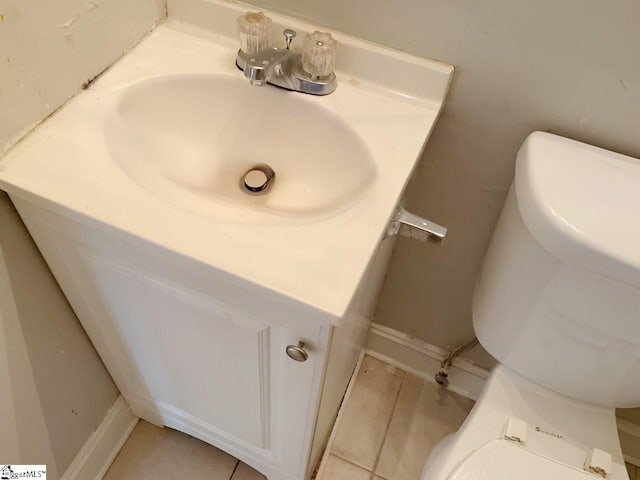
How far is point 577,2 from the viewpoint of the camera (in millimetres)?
702

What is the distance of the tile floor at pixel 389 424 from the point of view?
128 centimetres

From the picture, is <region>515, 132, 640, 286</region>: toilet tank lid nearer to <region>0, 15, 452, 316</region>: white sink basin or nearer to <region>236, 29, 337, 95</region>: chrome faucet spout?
<region>0, 15, 452, 316</region>: white sink basin

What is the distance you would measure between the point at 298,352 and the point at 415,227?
0.80ft

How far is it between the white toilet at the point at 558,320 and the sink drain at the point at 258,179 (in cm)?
39

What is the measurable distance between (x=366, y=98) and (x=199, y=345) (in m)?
0.47

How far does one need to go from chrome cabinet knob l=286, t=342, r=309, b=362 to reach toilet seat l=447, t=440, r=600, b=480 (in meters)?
0.34

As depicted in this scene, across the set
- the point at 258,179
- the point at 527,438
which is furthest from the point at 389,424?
the point at 258,179

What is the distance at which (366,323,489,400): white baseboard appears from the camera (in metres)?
1.32

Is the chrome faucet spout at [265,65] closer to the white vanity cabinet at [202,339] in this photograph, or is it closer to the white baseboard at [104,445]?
the white vanity cabinet at [202,339]

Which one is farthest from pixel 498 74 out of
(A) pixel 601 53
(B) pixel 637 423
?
(B) pixel 637 423

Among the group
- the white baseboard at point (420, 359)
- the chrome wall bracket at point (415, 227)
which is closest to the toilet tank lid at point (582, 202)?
the chrome wall bracket at point (415, 227)

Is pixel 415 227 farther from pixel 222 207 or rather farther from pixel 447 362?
pixel 447 362

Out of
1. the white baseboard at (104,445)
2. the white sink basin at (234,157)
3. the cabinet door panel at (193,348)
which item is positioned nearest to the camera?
the white sink basin at (234,157)

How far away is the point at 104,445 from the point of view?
4.00 feet
